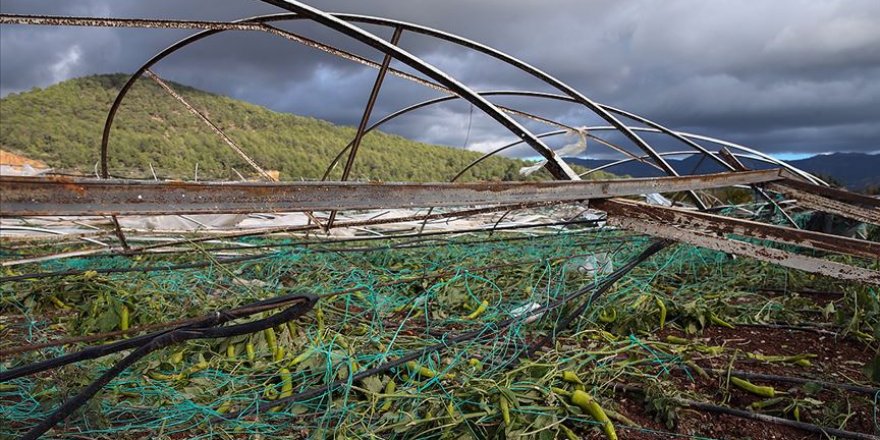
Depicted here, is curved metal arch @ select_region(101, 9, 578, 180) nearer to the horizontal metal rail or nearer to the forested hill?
the horizontal metal rail

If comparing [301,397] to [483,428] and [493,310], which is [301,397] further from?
[493,310]

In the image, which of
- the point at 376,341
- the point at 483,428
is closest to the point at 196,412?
the point at 376,341

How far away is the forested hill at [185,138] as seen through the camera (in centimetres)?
2939

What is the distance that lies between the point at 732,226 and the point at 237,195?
2555 mm

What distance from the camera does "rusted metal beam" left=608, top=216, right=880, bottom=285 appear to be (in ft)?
9.72

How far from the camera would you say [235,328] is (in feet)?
6.50

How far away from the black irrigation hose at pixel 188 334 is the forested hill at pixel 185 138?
24464 mm

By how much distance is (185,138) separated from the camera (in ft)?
110

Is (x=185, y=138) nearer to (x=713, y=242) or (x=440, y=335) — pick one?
(x=440, y=335)

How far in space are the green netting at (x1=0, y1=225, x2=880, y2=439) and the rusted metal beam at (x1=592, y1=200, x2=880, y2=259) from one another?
942 mm

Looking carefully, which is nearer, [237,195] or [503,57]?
[237,195]

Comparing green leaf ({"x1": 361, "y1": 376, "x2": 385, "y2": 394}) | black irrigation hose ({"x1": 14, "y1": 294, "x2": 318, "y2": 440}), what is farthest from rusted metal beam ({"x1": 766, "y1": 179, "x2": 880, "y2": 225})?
black irrigation hose ({"x1": 14, "y1": 294, "x2": 318, "y2": 440})

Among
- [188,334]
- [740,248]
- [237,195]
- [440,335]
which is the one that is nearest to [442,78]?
[237,195]

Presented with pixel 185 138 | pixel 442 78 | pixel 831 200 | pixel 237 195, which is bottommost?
pixel 831 200
